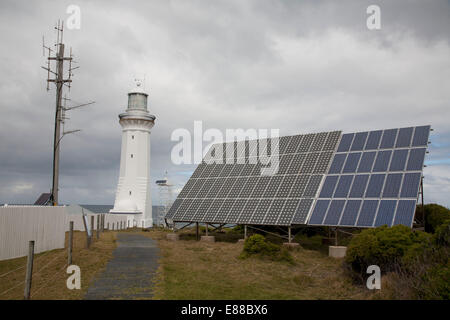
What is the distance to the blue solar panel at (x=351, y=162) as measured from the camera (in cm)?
2280

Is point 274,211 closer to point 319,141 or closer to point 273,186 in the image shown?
point 273,186

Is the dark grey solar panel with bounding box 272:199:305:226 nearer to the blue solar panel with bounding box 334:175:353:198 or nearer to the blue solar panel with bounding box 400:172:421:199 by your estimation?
the blue solar panel with bounding box 334:175:353:198

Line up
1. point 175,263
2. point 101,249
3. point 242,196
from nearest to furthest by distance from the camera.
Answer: point 175,263, point 101,249, point 242,196

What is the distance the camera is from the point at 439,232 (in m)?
11.9

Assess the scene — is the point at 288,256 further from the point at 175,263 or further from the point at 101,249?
the point at 101,249

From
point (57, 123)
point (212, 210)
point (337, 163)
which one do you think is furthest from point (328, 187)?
point (57, 123)

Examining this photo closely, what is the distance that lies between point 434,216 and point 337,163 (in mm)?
6491

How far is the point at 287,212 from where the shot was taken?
22203mm

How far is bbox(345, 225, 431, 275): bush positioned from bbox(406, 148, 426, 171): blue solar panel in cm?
705

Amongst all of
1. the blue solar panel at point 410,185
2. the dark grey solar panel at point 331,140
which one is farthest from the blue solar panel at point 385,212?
the dark grey solar panel at point 331,140

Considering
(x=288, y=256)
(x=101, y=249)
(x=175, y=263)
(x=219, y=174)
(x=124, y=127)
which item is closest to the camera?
(x=175, y=263)

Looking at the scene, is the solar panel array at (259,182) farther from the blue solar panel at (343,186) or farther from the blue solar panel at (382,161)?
the blue solar panel at (382,161)
